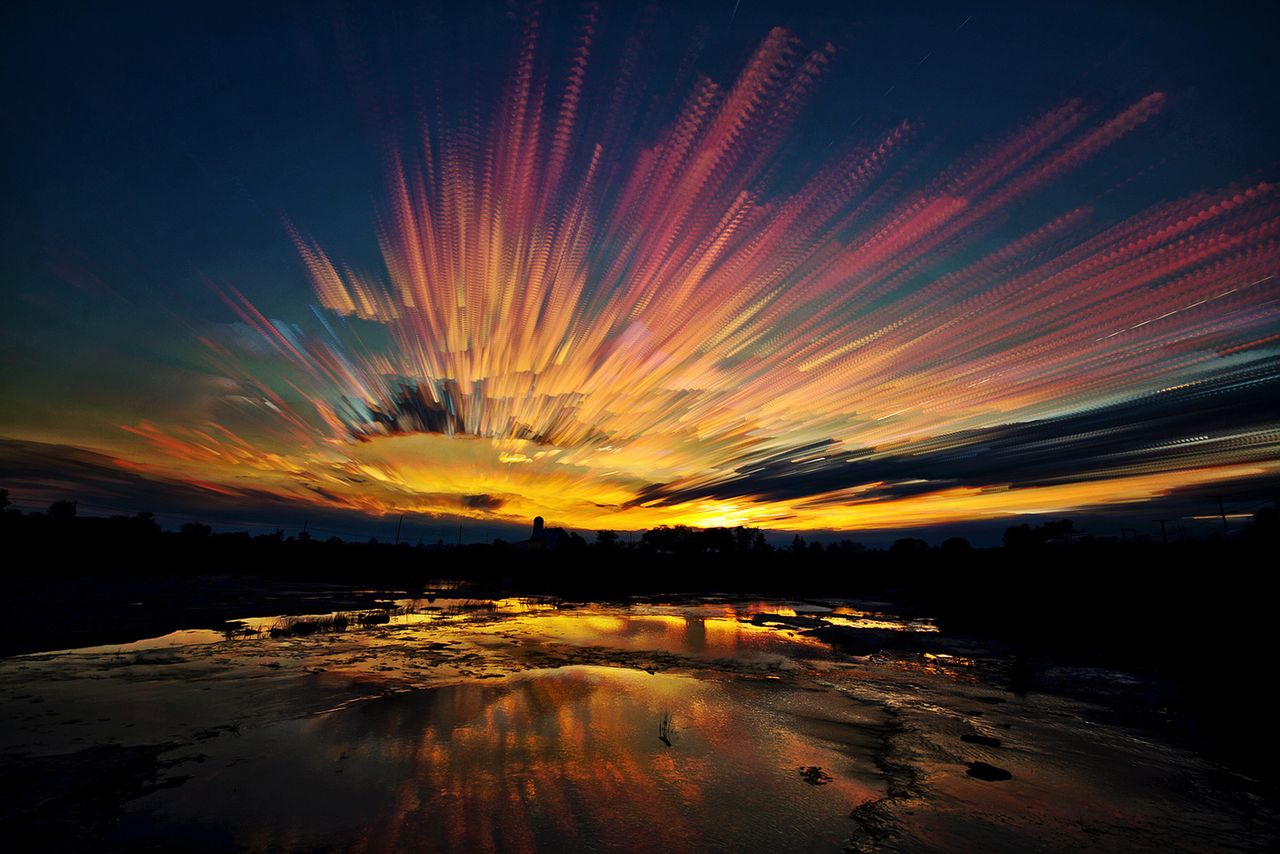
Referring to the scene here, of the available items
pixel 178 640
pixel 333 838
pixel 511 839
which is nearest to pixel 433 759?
pixel 333 838

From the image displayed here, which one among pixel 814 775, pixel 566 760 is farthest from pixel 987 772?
pixel 566 760

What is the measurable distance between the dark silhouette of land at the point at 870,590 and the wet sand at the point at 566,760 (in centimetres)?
410

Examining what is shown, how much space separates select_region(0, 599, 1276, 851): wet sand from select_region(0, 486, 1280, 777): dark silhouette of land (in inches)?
161

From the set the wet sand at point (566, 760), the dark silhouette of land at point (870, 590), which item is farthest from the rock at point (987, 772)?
the dark silhouette of land at point (870, 590)

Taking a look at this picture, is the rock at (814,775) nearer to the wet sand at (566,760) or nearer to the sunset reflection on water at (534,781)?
the wet sand at (566,760)

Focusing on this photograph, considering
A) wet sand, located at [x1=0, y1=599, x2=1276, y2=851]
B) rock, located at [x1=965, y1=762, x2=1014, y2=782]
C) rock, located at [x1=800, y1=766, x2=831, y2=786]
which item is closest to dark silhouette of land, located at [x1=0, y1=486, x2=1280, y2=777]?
wet sand, located at [x1=0, y1=599, x2=1276, y2=851]

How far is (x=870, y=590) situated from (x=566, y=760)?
87.5m

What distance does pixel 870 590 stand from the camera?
86.2m

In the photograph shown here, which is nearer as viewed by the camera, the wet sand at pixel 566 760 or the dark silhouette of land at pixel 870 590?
the wet sand at pixel 566 760

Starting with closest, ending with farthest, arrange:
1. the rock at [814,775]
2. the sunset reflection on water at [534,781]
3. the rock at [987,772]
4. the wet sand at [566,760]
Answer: the sunset reflection on water at [534,781], the wet sand at [566,760], the rock at [814,775], the rock at [987,772]

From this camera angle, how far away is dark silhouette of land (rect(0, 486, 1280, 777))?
21.9 metres

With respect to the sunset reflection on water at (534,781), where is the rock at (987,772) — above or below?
below

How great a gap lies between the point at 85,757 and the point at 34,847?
14.6ft

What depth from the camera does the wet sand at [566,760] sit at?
9.29 m
